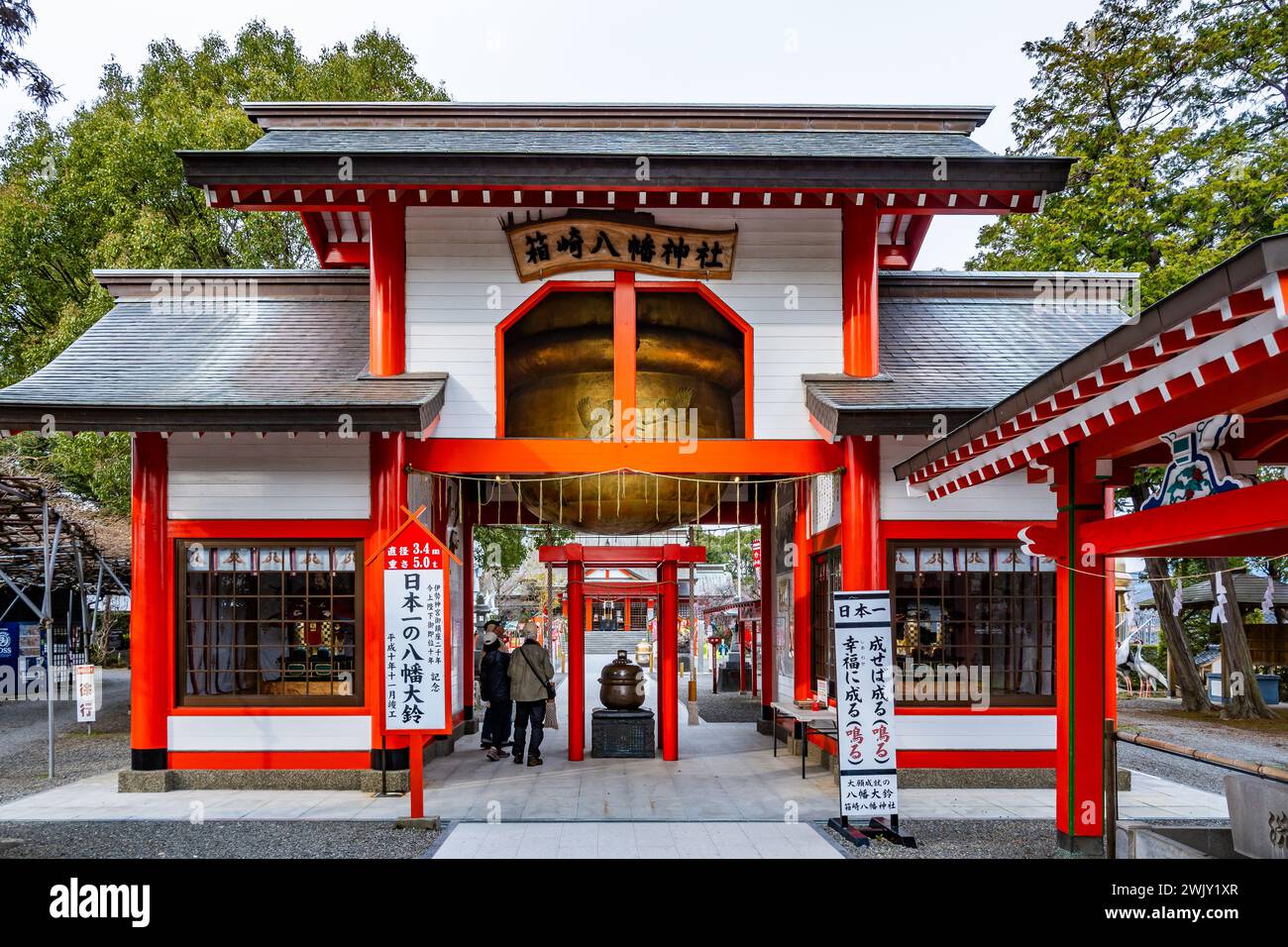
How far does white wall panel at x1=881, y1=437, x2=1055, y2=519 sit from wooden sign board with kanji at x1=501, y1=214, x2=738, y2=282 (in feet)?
9.89

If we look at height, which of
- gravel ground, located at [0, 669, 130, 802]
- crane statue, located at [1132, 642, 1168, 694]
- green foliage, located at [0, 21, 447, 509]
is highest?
green foliage, located at [0, 21, 447, 509]

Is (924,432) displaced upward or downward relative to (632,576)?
upward

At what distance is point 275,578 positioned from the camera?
11391 mm

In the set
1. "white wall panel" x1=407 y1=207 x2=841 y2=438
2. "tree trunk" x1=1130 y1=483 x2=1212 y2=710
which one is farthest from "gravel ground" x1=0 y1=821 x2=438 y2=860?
"tree trunk" x1=1130 y1=483 x2=1212 y2=710

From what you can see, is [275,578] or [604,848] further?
[275,578]

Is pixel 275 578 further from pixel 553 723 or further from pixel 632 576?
pixel 553 723

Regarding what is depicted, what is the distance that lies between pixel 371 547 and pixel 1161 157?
57.2 feet

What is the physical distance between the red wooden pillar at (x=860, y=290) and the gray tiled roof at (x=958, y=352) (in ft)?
1.01

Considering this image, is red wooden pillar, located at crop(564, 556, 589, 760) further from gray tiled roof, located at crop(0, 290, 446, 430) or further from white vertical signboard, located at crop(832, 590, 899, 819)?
white vertical signboard, located at crop(832, 590, 899, 819)

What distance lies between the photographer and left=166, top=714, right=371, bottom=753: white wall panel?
437 inches

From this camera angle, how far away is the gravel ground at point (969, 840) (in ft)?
27.5

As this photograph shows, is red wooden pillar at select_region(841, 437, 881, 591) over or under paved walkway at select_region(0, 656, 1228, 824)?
over

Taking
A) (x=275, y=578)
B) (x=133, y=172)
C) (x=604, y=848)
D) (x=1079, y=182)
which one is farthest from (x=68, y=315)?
(x=1079, y=182)

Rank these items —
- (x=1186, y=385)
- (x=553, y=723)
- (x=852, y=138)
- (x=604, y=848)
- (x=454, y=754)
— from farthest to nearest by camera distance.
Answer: (x=553, y=723) → (x=454, y=754) → (x=852, y=138) → (x=604, y=848) → (x=1186, y=385)
